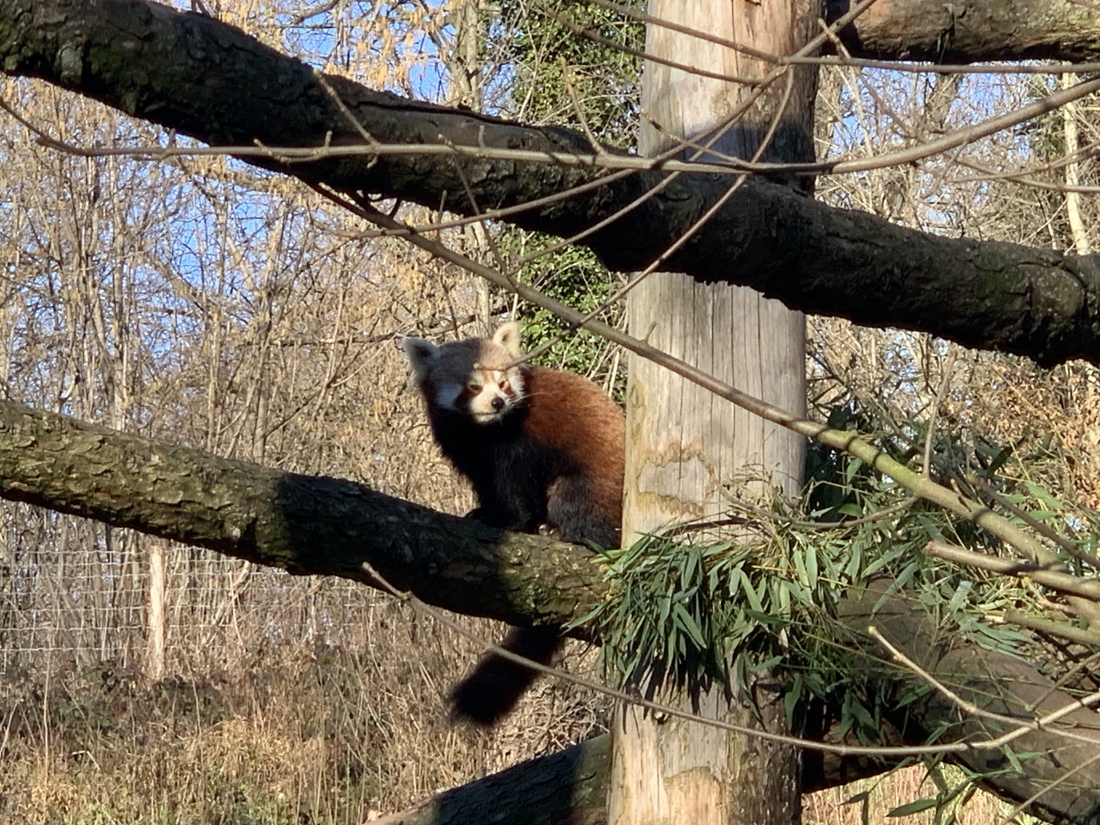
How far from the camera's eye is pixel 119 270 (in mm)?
9867

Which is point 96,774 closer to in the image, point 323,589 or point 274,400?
point 323,589

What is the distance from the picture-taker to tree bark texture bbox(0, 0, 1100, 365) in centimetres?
164

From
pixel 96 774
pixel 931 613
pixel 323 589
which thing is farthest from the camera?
pixel 323 589

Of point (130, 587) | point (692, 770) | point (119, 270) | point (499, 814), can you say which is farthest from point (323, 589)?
point (692, 770)

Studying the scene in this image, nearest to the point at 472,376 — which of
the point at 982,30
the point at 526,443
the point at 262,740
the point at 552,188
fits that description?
the point at 526,443

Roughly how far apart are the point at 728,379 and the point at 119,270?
7452mm

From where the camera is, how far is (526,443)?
5.36 metres

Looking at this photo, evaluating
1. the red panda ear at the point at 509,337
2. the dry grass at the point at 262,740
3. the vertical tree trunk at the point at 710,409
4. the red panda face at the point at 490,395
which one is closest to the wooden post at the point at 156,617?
the dry grass at the point at 262,740

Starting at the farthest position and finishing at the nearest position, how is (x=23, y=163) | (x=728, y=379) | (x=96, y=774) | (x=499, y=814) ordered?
(x=23, y=163)
(x=96, y=774)
(x=499, y=814)
(x=728, y=379)

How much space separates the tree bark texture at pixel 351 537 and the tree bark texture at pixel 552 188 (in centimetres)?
100

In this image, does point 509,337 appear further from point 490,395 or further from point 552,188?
point 552,188

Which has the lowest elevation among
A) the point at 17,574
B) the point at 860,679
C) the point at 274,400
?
the point at 860,679

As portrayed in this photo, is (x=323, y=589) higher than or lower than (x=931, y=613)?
→ higher

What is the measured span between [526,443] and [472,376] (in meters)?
0.50
